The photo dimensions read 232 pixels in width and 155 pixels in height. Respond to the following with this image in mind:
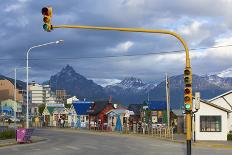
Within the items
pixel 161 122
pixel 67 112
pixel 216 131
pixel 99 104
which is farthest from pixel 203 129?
pixel 67 112

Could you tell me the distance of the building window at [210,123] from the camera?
1873 inches

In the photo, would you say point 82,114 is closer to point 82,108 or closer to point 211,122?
point 82,108

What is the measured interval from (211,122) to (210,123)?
0.14 m

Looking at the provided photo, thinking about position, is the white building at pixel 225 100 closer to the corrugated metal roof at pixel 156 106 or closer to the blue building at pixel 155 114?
the blue building at pixel 155 114

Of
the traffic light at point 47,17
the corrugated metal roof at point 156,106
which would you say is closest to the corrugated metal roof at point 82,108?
the corrugated metal roof at point 156,106

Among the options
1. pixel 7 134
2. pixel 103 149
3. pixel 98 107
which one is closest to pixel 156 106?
pixel 98 107

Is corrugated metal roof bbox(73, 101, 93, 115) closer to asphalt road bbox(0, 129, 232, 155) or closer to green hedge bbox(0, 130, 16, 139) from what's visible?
green hedge bbox(0, 130, 16, 139)

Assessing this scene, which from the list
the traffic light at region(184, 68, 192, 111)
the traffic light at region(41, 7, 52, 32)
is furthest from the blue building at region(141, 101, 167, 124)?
the traffic light at region(41, 7, 52, 32)

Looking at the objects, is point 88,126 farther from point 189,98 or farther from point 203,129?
point 189,98

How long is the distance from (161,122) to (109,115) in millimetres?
11898

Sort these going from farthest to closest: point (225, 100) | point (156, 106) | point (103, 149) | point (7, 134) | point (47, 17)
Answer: point (156, 106) → point (225, 100) → point (7, 134) → point (103, 149) → point (47, 17)

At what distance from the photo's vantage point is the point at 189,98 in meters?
20.6

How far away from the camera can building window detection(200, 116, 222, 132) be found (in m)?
47.6

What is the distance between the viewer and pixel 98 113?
268ft
